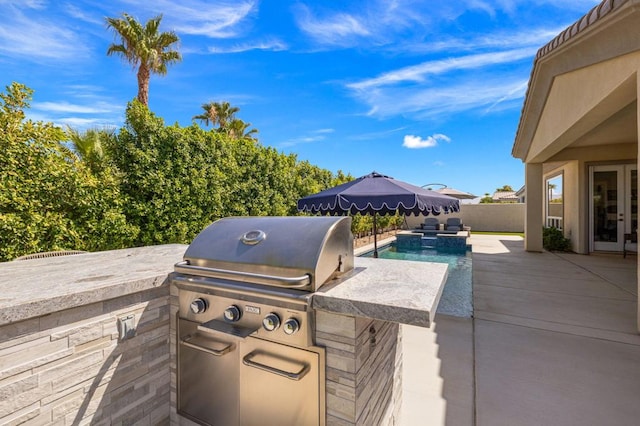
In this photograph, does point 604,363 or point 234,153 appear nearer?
point 604,363

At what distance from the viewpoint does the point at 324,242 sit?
198 centimetres

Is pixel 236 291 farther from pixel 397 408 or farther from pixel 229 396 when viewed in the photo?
pixel 397 408

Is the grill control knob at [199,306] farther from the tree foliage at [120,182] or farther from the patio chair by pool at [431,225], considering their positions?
the patio chair by pool at [431,225]

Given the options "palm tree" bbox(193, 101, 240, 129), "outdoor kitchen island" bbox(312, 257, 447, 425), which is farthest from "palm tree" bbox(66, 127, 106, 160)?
"palm tree" bbox(193, 101, 240, 129)

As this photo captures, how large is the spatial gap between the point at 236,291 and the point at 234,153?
7365 mm

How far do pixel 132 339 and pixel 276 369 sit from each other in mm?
1268

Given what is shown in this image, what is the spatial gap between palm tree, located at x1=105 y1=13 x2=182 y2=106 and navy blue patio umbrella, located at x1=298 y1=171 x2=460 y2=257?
544 inches

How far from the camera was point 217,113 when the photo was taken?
2541 cm

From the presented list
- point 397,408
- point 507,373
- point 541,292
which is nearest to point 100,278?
point 397,408

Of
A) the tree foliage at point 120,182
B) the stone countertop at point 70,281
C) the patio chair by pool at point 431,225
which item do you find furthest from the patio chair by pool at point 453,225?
the stone countertop at point 70,281

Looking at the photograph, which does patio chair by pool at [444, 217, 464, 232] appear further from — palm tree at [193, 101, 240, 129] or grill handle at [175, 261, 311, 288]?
grill handle at [175, 261, 311, 288]

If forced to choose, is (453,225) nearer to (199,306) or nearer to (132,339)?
(199,306)

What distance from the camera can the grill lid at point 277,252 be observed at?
1914mm

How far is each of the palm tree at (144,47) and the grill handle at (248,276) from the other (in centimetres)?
1677
